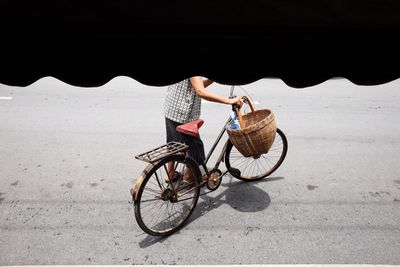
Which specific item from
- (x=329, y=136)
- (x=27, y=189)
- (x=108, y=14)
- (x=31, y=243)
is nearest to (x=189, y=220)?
(x=31, y=243)

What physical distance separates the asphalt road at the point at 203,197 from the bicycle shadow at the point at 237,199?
1 cm

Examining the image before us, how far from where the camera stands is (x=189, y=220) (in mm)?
3697

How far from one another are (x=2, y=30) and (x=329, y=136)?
214 inches

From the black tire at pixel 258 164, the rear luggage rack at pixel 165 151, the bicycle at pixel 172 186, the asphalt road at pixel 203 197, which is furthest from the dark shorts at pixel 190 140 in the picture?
the black tire at pixel 258 164

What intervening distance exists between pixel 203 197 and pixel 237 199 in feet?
1.41

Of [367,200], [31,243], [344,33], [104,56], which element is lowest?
[31,243]

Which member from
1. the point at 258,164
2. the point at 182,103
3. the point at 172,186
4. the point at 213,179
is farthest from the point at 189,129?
the point at 258,164

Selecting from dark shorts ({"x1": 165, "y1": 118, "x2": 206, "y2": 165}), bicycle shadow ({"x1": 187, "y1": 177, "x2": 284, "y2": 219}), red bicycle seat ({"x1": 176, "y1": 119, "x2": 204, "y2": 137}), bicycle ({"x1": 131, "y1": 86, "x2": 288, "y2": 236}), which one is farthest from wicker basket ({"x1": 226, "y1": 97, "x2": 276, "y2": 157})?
bicycle shadow ({"x1": 187, "y1": 177, "x2": 284, "y2": 219})

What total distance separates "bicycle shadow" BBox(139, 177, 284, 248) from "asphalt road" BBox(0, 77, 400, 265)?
1cm

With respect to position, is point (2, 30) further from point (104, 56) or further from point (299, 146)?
point (299, 146)

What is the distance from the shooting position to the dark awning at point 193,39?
183 centimetres

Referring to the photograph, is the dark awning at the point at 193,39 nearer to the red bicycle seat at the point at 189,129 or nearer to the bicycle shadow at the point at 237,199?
the red bicycle seat at the point at 189,129

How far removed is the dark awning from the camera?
1828 millimetres

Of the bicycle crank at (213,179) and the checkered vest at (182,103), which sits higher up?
the checkered vest at (182,103)
